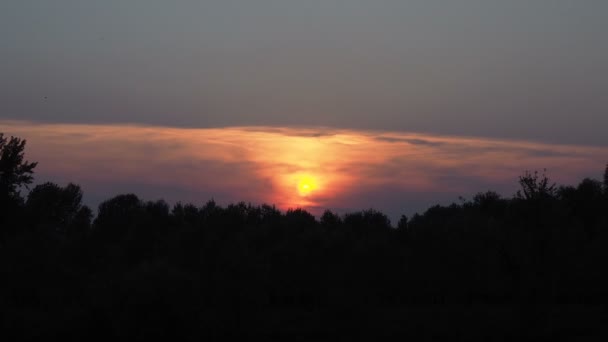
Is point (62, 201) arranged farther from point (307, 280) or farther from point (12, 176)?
point (307, 280)

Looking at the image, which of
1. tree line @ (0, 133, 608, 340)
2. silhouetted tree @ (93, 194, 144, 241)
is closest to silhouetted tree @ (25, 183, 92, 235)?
silhouetted tree @ (93, 194, 144, 241)

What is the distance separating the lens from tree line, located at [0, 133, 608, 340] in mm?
35469

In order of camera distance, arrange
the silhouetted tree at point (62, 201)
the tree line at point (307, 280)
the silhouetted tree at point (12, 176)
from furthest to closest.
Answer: the silhouetted tree at point (62, 201)
the silhouetted tree at point (12, 176)
the tree line at point (307, 280)

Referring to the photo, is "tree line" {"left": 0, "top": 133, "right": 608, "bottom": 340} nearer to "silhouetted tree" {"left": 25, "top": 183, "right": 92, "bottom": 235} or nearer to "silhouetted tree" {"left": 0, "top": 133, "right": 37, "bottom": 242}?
"silhouetted tree" {"left": 0, "top": 133, "right": 37, "bottom": 242}

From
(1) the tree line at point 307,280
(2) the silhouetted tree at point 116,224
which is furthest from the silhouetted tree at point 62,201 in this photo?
(1) the tree line at point 307,280

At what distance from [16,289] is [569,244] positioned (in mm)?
32033

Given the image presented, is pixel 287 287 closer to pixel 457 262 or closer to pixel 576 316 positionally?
pixel 457 262

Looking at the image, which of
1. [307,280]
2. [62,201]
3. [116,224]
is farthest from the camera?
[62,201]

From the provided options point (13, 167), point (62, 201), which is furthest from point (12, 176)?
point (62, 201)

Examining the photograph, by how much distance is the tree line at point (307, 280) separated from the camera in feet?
116

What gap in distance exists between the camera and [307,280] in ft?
→ 161

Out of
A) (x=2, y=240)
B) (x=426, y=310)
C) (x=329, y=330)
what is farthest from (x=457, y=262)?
(x=2, y=240)

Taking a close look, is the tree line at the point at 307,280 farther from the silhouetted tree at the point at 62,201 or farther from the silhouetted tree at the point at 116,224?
the silhouetted tree at the point at 62,201

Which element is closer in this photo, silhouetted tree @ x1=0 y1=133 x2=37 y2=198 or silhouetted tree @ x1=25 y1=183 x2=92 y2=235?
silhouetted tree @ x1=0 y1=133 x2=37 y2=198
